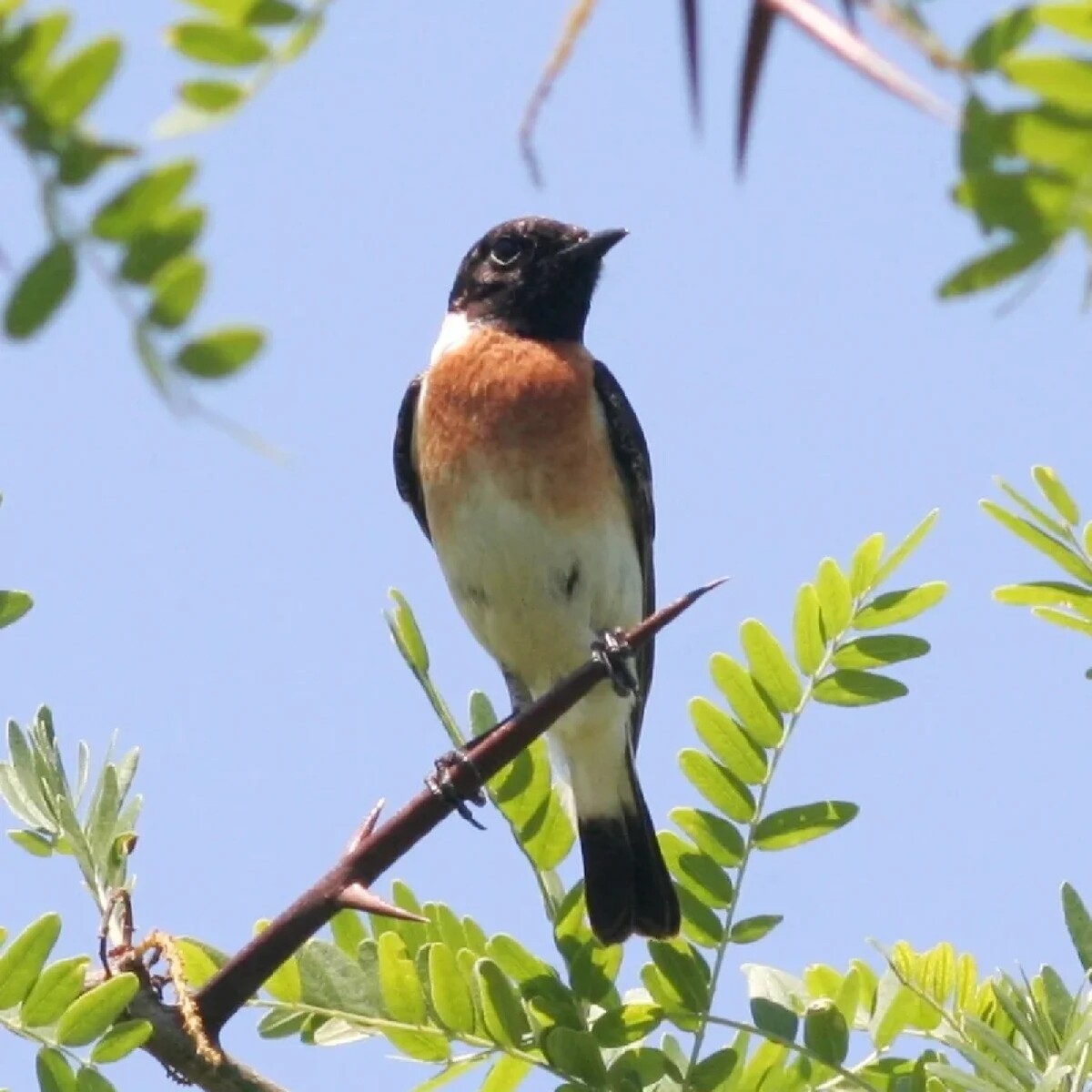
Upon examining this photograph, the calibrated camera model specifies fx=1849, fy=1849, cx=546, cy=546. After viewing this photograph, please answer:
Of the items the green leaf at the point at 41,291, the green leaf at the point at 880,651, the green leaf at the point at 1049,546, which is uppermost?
the green leaf at the point at 41,291

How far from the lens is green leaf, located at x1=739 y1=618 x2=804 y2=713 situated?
342 centimetres

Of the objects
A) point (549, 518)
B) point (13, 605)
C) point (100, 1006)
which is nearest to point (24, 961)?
point (100, 1006)

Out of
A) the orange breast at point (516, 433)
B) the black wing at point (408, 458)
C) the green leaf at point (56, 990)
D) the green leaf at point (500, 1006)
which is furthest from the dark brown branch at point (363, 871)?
the black wing at point (408, 458)

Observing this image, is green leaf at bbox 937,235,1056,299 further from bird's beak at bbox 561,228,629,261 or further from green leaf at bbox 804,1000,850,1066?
bird's beak at bbox 561,228,629,261

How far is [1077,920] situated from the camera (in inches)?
107

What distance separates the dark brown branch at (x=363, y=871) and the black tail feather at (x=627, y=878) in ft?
3.52

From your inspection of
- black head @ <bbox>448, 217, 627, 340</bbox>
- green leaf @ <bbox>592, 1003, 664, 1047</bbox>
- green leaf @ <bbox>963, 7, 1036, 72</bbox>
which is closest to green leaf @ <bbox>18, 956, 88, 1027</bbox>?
green leaf @ <bbox>592, 1003, 664, 1047</bbox>

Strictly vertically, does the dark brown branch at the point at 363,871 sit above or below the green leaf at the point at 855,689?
above

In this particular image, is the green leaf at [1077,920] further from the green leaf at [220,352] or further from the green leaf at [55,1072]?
the green leaf at [220,352]

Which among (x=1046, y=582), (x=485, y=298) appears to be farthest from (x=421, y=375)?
(x=1046, y=582)

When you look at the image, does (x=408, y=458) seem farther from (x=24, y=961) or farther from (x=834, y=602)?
(x=24, y=961)

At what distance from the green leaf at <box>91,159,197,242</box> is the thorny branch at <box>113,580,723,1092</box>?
105 cm

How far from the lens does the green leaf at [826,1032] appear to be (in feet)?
9.57

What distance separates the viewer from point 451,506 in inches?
240
